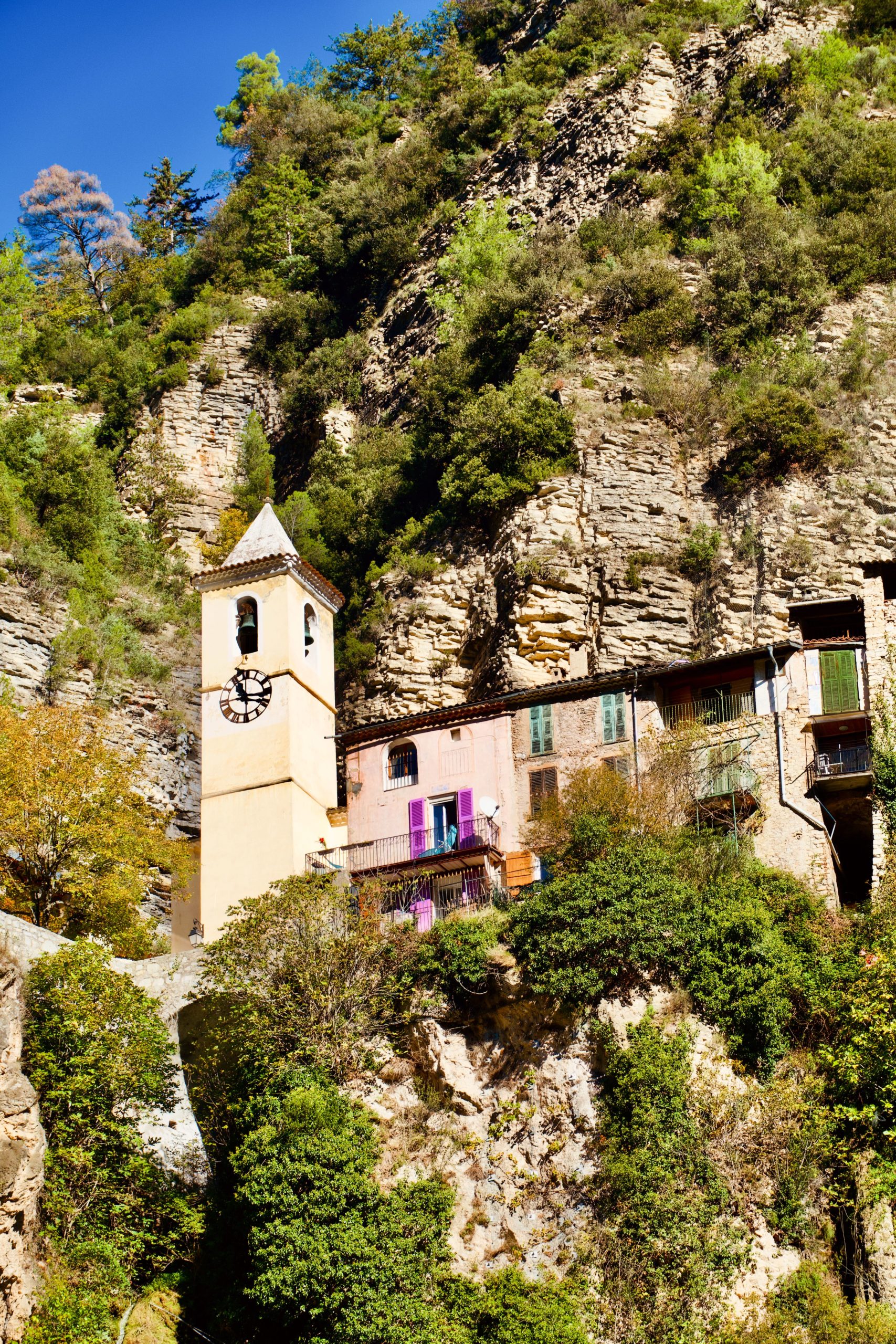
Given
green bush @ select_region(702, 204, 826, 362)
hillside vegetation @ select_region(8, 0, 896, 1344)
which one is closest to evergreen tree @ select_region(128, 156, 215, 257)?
hillside vegetation @ select_region(8, 0, 896, 1344)

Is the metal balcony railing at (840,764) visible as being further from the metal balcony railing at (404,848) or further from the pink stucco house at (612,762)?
the metal balcony railing at (404,848)

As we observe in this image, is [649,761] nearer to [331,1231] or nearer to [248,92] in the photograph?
[331,1231]

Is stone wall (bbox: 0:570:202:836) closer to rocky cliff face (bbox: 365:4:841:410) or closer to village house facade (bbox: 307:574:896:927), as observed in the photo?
village house facade (bbox: 307:574:896:927)

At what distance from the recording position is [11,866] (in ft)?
113

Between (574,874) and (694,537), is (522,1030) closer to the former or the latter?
(574,874)

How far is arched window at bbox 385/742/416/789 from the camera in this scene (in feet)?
118

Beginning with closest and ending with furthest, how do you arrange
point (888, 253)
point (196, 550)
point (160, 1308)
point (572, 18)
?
1. point (160, 1308)
2. point (888, 253)
3. point (196, 550)
4. point (572, 18)

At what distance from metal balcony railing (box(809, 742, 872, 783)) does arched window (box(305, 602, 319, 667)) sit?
38.1ft

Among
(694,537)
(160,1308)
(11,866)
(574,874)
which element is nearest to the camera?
(160,1308)

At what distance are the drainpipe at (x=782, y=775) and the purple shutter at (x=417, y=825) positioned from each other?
703 centimetres

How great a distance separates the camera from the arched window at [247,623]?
39.2m

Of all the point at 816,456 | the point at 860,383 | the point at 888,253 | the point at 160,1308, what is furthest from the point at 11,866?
the point at 888,253

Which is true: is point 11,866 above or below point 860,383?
below

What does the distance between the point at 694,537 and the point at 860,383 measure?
5838 millimetres
